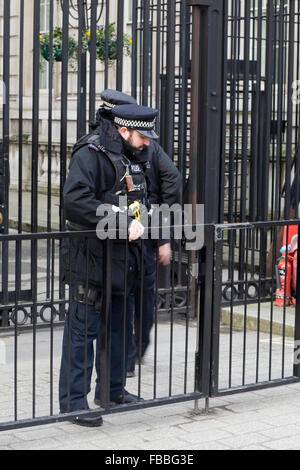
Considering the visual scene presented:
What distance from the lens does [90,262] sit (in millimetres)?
5113

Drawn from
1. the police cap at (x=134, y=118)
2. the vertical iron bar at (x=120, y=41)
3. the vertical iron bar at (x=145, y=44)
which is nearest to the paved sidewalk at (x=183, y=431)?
the police cap at (x=134, y=118)

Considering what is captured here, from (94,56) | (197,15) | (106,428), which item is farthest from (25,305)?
(197,15)

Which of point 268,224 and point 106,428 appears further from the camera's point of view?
point 268,224

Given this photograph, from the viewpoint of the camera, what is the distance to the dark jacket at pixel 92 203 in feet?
16.7

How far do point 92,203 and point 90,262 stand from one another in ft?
1.06

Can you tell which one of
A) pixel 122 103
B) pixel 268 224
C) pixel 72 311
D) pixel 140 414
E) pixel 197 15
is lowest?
pixel 140 414

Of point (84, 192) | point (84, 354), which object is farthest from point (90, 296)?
point (84, 192)

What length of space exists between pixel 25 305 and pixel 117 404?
2.43m

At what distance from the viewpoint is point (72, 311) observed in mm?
5172

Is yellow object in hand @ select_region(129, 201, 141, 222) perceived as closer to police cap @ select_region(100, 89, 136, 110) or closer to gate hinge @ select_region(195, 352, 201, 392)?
police cap @ select_region(100, 89, 136, 110)

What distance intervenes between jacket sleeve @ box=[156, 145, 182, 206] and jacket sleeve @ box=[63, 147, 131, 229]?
1284 millimetres

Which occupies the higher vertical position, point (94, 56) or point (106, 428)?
point (94, 56)
